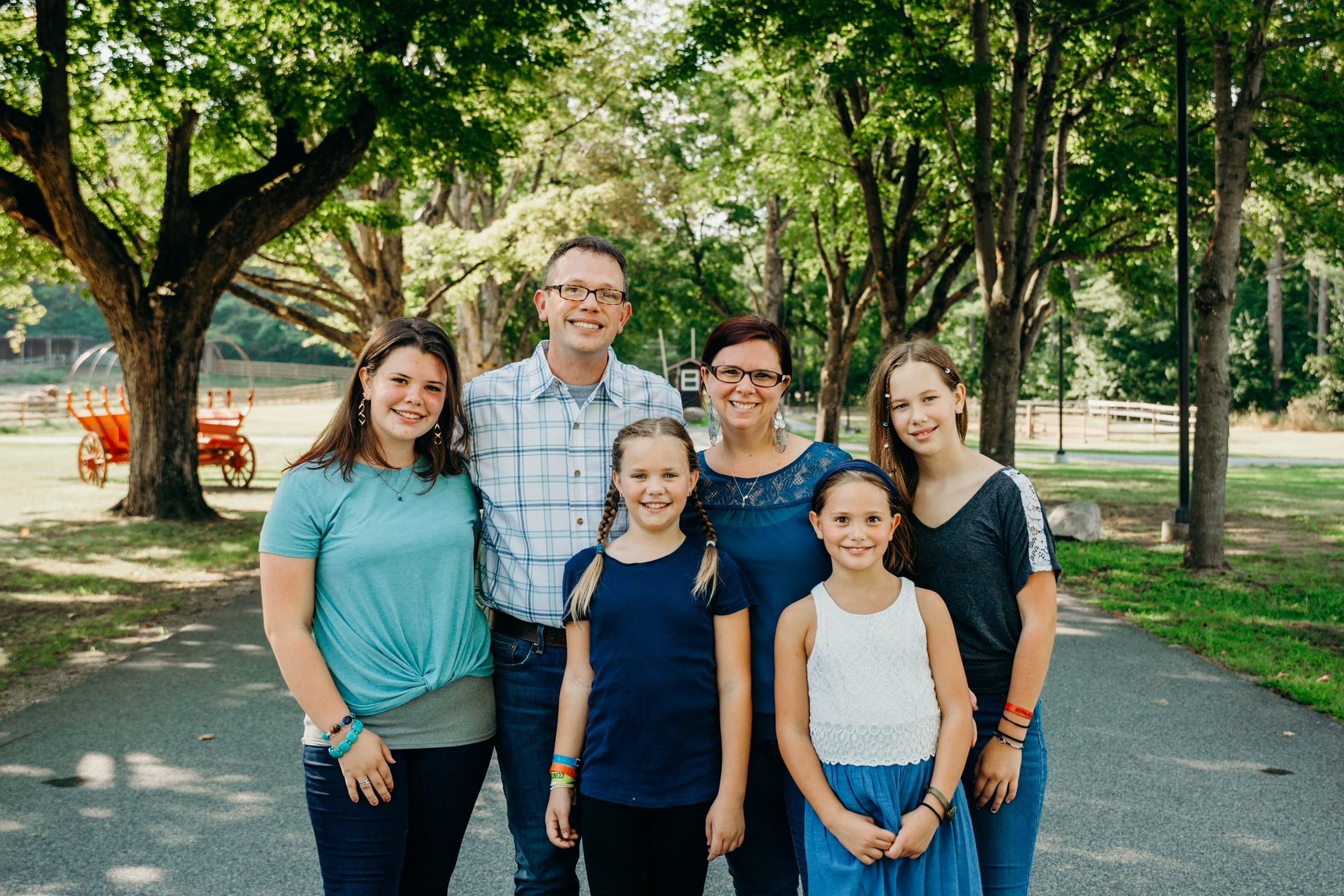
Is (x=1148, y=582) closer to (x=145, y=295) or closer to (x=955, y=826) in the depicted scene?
(x=955, y=826)

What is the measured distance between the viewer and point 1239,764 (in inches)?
199

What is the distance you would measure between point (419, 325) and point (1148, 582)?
9.12m

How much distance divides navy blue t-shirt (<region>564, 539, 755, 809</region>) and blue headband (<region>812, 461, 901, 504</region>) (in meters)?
0.32

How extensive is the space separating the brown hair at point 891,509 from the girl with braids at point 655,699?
294 mm

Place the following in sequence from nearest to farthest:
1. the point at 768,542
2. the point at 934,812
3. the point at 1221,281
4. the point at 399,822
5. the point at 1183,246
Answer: the point at 934,812 < the point at 399,822 < the point at 768,542 < the point at 1221,281 < the point at 1183,246

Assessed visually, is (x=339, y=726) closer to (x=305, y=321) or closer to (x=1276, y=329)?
(x=305, y=321)

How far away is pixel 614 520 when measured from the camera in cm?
285

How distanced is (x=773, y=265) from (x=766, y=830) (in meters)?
22.8

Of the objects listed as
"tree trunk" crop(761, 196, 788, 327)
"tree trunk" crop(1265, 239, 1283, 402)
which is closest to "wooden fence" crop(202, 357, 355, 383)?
"tree trunk" crop(761, 196, 788, 327)

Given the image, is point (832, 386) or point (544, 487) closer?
point (544, 487)

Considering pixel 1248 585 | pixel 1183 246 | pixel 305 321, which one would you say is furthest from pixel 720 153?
pixel 1248 585

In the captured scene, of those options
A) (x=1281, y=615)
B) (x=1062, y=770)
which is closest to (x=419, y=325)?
(x=1062, y=770)

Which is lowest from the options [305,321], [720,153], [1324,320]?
[305,321]

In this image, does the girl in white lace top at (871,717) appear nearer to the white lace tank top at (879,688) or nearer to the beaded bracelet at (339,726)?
the white lace tank top at (879,688)
